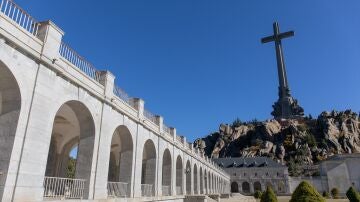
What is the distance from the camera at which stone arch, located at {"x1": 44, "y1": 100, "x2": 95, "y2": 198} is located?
13195 millimetres

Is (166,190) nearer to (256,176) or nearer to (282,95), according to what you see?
(256,176)

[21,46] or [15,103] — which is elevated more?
[21,46]

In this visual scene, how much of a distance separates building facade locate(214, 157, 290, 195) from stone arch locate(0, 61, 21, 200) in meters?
79.9

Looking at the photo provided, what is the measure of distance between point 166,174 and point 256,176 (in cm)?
6664

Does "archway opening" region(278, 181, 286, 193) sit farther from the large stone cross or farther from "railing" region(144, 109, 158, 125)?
"railing" region(144, 109, 158, 125)

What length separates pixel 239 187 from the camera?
276 ft

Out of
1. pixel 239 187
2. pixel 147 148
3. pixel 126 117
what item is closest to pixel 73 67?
pixel 126 117

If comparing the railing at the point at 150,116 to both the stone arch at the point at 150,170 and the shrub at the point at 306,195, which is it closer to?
the stone arch at the point at 150,170

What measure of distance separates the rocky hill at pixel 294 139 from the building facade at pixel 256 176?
466 inches

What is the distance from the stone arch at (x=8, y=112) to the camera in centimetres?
892

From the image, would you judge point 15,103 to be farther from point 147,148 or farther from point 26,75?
point 147,148

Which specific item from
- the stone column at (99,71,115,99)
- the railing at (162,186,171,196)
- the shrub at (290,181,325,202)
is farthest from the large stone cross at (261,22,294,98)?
the stone column at (99,71,115,99)

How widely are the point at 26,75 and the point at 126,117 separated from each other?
26.4 ft

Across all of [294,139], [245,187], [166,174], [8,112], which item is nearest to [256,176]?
[245,187]
